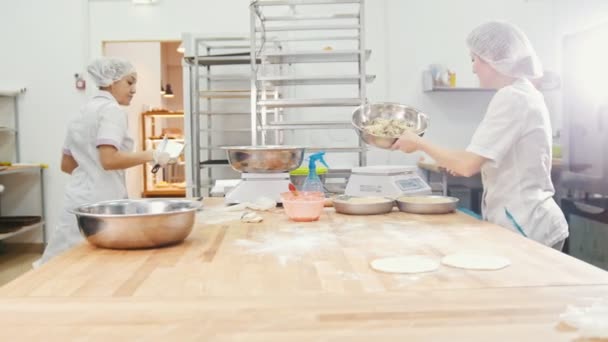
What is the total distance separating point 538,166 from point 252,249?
1.04 metres

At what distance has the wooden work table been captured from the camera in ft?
2.85

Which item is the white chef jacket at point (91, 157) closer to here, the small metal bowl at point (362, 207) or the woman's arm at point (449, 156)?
the small metal bowl at point (362, 207)

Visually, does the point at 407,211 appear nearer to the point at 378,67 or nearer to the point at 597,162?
the point at 597,162

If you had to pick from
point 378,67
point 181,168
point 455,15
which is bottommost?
point 181,168

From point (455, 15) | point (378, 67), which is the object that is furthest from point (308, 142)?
point (455, 15)

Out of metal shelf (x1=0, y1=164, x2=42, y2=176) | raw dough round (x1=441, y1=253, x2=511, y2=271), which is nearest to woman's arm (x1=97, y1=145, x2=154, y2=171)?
raw dough round (x1=441, y1=253, x2=511, y2=271)

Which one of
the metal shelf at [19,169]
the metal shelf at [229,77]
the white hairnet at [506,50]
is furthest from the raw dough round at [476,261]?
the metal shelf at [19,169]

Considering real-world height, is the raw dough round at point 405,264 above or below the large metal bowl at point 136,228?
below

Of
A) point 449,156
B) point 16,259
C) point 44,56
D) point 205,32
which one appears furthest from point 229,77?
point 449,156

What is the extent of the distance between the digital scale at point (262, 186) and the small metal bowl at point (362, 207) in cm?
28

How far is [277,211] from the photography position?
7.12 ft

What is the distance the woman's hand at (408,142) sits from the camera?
2.01 meters

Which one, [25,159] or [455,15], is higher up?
[455,15]

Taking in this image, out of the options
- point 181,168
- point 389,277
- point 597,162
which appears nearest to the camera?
point 389,277
